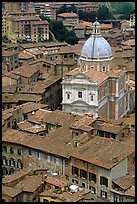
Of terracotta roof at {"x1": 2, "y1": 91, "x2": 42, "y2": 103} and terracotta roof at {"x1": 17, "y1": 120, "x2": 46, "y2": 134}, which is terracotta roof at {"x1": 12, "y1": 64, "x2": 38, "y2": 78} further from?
terracotta roof at {"x1": 17, "y1": 120, "x2": 46, "y2": 134}

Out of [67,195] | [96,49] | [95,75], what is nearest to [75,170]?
[67,195]

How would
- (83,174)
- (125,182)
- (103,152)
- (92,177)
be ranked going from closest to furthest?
(125,182) → (92,177) → (83,174) → (103,152)

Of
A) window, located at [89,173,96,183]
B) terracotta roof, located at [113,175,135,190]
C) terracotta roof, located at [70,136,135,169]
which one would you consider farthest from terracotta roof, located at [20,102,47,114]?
terracotta roof, located at [113,175,135,190]

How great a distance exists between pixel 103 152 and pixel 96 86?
5.57 metres

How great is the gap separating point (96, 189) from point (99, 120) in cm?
453

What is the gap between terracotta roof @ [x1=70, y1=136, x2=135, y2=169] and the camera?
13.4 meters

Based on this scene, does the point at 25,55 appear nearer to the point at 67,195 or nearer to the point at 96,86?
the point at 96,86

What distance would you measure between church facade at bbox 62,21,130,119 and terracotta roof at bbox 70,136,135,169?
4608 millimetres

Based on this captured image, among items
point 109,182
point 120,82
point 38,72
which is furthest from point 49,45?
point 109,182

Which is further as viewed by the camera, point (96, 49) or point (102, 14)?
point (102, 14)

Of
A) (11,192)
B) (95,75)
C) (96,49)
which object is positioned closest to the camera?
(11,192)

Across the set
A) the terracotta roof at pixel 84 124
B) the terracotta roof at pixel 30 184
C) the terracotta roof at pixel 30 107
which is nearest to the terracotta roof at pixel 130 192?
the terracotta roof at pixel 30 184

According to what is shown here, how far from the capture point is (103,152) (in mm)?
14000

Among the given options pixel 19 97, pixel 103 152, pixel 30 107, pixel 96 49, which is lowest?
pixel 103 152
